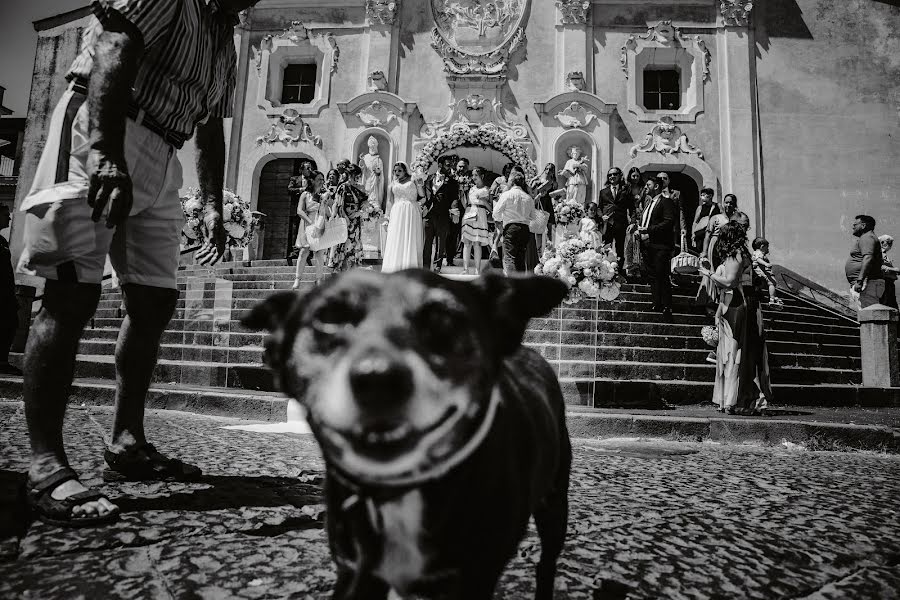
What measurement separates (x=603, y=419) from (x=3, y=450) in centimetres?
445

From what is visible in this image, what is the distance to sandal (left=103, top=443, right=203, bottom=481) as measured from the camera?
94.1 inches

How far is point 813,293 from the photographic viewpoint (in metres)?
14.4

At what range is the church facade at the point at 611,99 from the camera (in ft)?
54.5

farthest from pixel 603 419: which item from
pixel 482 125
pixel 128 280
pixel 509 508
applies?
pixel 482 125

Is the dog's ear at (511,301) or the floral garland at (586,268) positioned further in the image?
the floral garland at (586,268)

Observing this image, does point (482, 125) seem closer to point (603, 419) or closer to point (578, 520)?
point (603, 419)

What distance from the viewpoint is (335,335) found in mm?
782

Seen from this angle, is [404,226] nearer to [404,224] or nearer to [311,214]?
[404,224]

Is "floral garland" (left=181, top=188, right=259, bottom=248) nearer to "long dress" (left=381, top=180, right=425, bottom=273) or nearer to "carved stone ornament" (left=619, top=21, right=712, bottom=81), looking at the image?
"long dress" (left=381, top=180, right=425, bottom=273)

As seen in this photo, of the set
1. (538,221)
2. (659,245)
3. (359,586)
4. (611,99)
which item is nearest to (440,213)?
(538,221)

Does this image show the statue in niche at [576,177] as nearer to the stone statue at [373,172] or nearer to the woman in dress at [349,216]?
the stone statue at [373,172]

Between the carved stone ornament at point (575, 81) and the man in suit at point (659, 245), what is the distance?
837 centimetres

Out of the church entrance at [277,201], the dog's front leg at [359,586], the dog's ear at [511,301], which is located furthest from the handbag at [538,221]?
the church entrance at [277,201]

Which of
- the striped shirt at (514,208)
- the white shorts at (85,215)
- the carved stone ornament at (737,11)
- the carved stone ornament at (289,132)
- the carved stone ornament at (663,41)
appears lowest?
the white shorts at (85,215)
